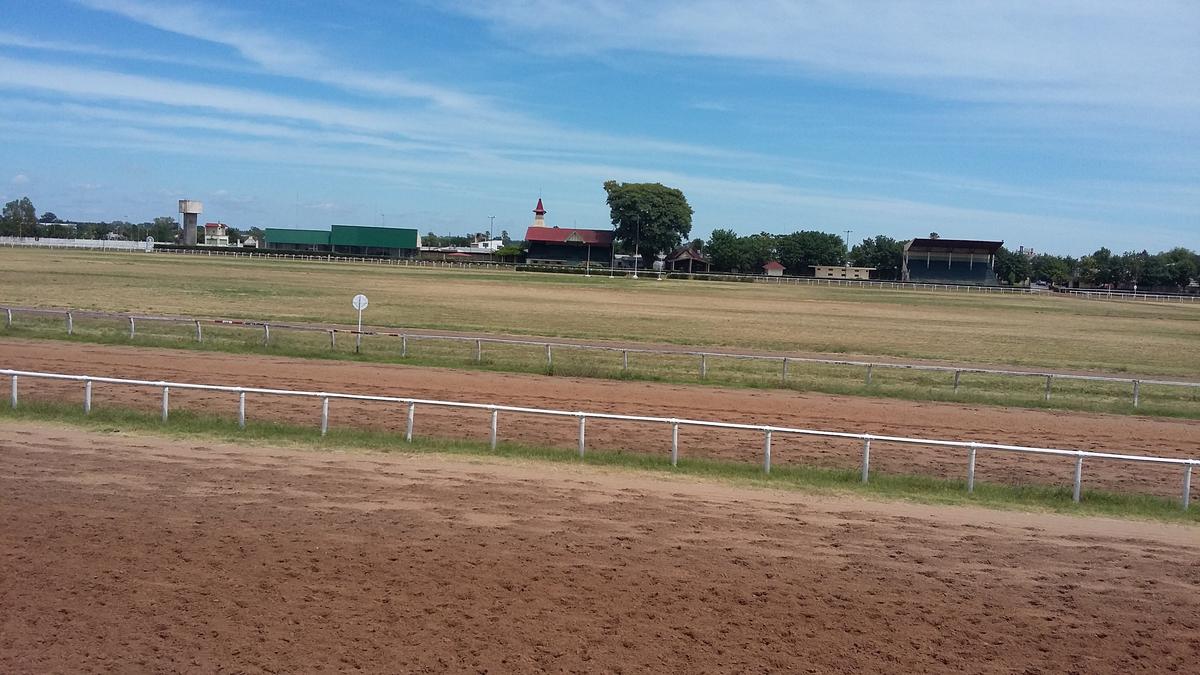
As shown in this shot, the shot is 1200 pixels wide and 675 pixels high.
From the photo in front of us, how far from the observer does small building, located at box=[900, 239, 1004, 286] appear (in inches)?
4660

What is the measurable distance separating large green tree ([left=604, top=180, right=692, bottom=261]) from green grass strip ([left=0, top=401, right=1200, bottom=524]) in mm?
115014

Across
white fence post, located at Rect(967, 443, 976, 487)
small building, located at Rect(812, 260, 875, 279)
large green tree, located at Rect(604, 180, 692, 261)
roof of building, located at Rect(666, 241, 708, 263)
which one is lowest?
white fence post, located at Rect(967, 443, 976, 487)

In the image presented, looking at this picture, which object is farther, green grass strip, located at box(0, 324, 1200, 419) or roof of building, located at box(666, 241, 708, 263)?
roof of building, located at box(666, 241, 708, 263)

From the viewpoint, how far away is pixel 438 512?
1041 cm

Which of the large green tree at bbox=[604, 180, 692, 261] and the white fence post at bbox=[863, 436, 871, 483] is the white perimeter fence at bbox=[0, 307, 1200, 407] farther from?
the large green tree at bbox=[604, 180, 692, 261]

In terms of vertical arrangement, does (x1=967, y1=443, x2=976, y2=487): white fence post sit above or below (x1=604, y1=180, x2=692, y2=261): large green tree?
below

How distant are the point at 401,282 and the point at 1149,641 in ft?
→ 220

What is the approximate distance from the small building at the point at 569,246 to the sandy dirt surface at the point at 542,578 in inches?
4671

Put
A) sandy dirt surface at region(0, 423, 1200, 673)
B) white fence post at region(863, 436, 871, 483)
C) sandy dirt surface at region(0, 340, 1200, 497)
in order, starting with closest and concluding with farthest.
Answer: sandy dirt surface at region(0, 423, 1200, 673) < white fence post at region(863, 436, 871, 483) < sandy dirt surface at region(0, 340, 1200, 497)

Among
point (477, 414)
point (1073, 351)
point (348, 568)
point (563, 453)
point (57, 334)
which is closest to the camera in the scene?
point (348, 568)

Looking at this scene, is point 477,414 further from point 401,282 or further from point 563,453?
point 401,282

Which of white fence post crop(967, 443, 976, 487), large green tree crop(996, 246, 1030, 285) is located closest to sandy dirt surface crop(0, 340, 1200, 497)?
white fence post crop(967, 443, 976, 487)

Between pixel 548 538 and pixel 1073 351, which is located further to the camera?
pixel 1073 351

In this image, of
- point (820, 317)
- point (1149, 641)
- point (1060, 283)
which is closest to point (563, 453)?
point (1149, 641)
